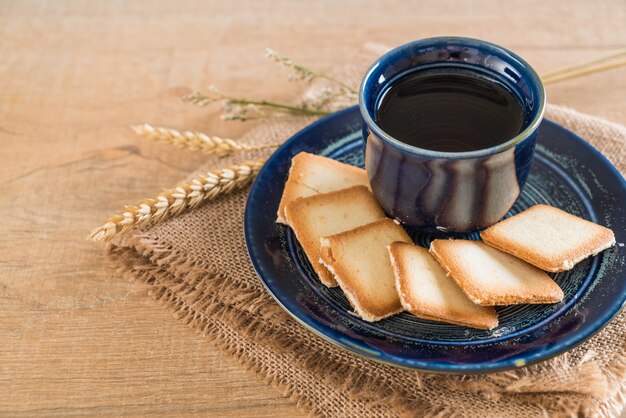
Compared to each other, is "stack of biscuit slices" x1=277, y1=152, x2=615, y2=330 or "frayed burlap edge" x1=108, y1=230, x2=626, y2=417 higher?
"stack of biscuit slices" x1=277, y1=152, x2=615, y2=330

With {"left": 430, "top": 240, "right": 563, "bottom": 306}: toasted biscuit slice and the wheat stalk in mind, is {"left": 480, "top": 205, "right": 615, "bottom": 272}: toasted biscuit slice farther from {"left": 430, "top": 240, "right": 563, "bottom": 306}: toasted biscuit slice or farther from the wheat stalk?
the wheat stalk

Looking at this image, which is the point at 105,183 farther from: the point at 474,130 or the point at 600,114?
the point at 600,114

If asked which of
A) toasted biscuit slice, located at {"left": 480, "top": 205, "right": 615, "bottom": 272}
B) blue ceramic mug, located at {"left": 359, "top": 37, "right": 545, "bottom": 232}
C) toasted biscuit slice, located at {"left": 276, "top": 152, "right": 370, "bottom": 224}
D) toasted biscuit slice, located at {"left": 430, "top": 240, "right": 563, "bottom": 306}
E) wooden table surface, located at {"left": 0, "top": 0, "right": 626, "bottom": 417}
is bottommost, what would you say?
wooden table surface, located at {"left": 0, "top": 0, "right": 626, "bottom": 417}

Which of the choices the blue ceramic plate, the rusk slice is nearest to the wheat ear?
the blue ceramic plate

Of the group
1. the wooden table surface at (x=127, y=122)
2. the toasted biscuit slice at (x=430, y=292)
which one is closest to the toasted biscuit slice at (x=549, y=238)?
the toasted biscuit slice at (x=430, y=292)

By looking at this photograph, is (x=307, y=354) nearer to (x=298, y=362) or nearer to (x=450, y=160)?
(x=298, y=362)

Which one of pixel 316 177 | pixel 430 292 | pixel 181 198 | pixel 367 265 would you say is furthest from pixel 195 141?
pixel 430 292

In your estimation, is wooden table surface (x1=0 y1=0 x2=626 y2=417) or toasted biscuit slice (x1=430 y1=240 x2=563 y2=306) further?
wooden table surface (x1=0 y1=0 x2=626 y2=417)
